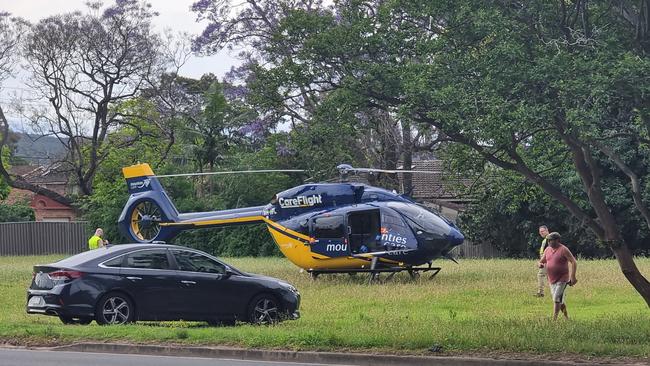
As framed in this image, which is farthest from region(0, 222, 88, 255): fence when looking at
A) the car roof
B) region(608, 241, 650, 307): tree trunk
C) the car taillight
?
region(608, 241, 650, 307): tree trunk

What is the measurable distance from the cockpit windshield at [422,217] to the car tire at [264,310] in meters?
8.98

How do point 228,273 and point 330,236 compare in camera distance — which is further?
point 330,236

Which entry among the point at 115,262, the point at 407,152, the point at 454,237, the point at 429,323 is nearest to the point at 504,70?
the point at 429,323

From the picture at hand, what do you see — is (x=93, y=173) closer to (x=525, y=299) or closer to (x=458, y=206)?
(x=458, y=206)

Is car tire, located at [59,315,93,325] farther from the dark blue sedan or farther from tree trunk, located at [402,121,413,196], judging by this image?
tree trunk, located at [402,121,413,196]

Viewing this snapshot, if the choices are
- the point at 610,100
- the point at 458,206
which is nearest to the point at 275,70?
the point at 610,100

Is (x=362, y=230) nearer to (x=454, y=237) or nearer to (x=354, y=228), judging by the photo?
(x=354, y=228)

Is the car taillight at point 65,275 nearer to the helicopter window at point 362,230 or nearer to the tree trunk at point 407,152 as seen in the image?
the helicopter window at point 362,230

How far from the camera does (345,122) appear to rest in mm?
15094

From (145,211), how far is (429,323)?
18.0 meters

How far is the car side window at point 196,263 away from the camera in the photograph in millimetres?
17250

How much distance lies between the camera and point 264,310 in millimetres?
17453

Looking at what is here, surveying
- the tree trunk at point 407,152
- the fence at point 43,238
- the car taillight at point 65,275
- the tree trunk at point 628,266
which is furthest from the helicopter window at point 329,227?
the fence at point 43,238

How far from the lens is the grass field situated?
1279cm
